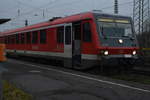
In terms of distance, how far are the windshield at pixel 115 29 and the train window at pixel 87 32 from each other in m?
0.58

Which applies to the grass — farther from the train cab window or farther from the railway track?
the train cab window

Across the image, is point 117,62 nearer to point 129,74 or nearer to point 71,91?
point 129,74

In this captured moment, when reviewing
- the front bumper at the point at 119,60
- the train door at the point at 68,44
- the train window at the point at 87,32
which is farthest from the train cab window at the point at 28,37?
the front bumper at the point at 119,60

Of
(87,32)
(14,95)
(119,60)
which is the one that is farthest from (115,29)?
(14,95)

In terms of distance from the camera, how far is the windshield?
13.7 meters

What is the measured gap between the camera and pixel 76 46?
48.8ft

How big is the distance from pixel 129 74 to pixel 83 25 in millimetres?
3367

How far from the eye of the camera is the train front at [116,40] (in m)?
13.2

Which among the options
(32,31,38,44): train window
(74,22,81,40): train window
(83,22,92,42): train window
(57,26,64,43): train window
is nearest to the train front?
(83,22,92,42): train window

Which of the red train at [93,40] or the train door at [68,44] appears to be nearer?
the red train at [93,40]

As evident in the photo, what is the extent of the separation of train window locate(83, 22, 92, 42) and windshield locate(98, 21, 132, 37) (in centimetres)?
58

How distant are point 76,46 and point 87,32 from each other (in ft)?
4.07

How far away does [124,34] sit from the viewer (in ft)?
46.7

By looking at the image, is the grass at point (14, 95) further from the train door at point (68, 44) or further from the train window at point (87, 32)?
the train door at point (68, 44)
